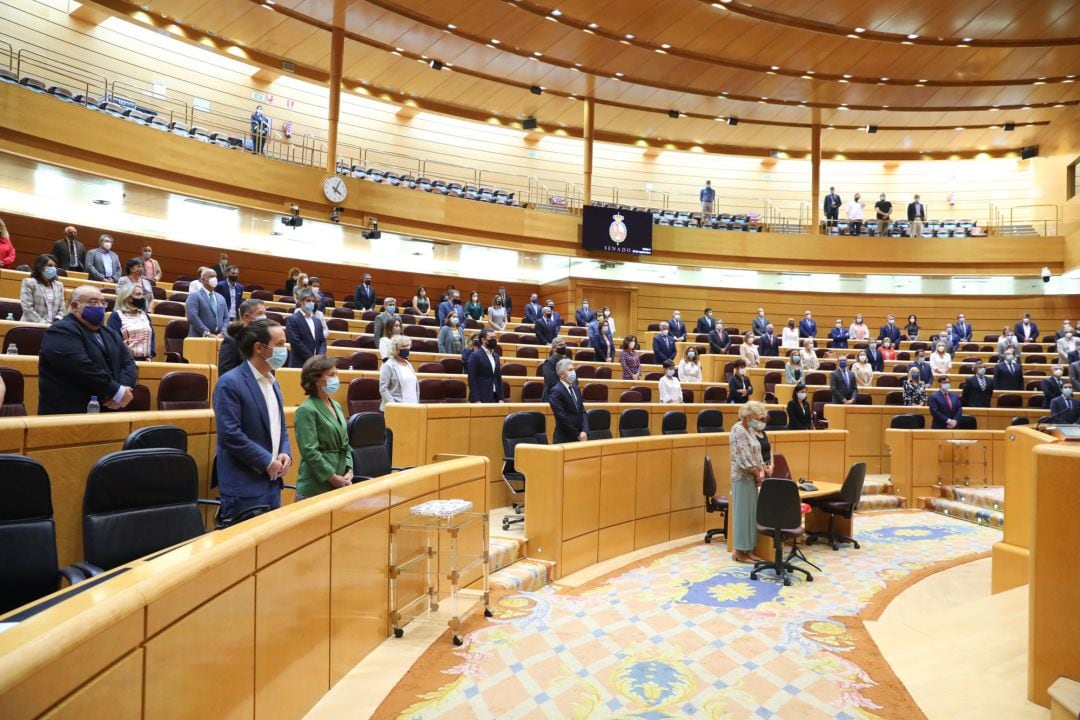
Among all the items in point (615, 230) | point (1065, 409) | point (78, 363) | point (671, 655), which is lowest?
point (671, 655)

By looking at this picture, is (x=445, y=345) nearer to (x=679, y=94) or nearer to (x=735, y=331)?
(x=735, y=331)

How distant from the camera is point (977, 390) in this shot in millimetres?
10352

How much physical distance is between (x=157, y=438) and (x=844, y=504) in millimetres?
5553

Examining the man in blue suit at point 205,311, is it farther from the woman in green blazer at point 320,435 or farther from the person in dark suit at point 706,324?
the person in dark suit at point 706,324

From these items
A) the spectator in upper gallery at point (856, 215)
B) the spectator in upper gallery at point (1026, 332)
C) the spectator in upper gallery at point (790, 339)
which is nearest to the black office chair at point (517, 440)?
the spectator in upper gallery at point (790, 339)

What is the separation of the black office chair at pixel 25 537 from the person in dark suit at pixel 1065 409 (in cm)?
1003

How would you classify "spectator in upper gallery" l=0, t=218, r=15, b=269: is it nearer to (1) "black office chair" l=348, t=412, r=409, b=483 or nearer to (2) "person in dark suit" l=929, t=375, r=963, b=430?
(1) "black office chair" l=348, t=412, r=409, b=483

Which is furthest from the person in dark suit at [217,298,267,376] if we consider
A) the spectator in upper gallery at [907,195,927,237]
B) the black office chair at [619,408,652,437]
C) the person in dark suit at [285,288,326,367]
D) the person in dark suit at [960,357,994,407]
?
the spectator in upper gallery at [907,195,927,237]

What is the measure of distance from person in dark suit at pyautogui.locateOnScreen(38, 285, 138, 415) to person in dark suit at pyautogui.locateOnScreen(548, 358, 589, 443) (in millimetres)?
3239

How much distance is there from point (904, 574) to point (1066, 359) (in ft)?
32.2

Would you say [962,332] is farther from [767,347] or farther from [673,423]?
[673,423]

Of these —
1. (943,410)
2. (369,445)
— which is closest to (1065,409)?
(943,410)

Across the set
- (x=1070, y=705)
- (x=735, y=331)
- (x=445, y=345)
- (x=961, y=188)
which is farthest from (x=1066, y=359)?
(x=1070, y=705)

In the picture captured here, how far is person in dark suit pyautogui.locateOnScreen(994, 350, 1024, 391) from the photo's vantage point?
1127 cm
